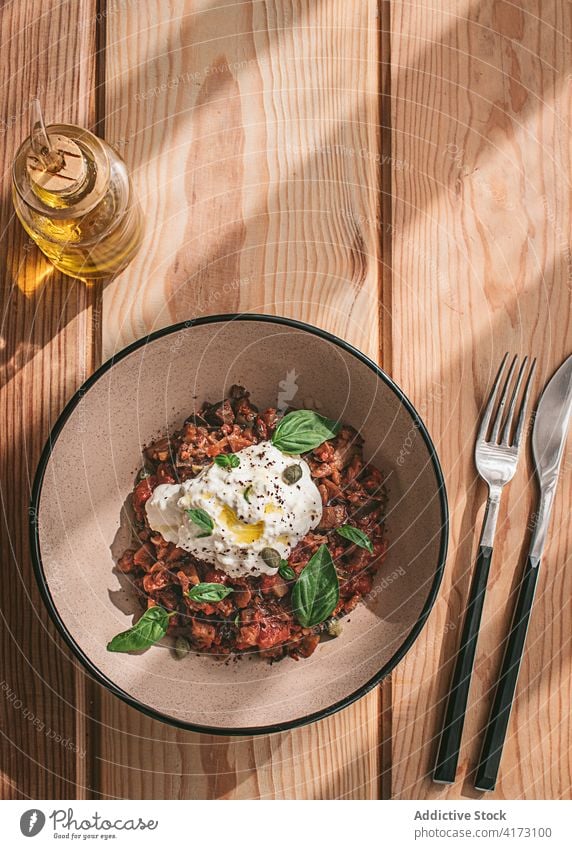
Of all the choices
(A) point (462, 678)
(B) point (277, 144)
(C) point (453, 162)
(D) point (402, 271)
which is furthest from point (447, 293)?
(A) point (462, 678)

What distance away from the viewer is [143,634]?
880 mm

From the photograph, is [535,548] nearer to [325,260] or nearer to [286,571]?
[286,571]

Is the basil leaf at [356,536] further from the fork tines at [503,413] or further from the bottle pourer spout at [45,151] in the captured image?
the bottle pourer spout at [45,151]

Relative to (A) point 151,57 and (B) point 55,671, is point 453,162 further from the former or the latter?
(B) point 55,671

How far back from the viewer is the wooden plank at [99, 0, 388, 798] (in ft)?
3.20

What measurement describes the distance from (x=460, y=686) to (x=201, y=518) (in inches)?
16.0

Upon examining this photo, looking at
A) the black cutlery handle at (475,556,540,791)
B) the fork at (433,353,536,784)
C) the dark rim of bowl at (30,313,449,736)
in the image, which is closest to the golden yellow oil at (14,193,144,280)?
the dark rim of bowl at (30,313,449,736)

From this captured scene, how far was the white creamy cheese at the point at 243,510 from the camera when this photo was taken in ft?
2.82

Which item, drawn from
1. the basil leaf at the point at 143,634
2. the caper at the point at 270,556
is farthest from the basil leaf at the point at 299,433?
the basil leaf at the point at 143,634

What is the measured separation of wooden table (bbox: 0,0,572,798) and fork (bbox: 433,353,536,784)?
0.7 inches

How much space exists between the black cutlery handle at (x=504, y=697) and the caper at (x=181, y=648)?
0.40 meters

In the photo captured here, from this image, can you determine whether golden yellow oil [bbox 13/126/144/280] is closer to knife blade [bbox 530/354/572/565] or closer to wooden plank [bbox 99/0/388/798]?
wooden plank [bbox 99/0/388/798]

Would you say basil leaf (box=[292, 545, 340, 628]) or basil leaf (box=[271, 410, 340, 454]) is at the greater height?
basil leaf (box=[271, 410, 340, 454])
